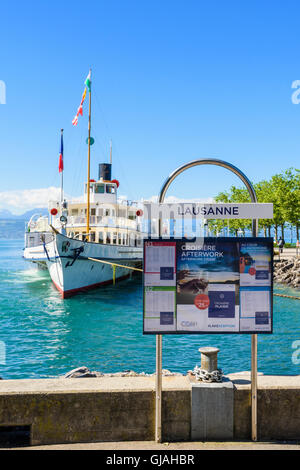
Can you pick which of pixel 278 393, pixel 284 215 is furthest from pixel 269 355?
pixel 284 215

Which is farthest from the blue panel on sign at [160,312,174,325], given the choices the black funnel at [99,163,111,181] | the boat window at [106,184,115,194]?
the black funnel at [99,163,111,181]

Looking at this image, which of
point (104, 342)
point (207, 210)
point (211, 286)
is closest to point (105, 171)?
point (104, 342)

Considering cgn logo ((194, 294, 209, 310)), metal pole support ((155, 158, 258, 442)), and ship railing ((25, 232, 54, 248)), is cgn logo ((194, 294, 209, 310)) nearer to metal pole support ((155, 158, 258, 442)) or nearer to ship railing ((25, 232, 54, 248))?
metal pole support ((155, 158, 258, 442))

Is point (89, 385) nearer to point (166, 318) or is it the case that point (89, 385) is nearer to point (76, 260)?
point (166, 318)

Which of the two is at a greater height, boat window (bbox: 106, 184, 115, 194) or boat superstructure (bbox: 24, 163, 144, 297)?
boat window (bbox: 106, 184, 115, 194)

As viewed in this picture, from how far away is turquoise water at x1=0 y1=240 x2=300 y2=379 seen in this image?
16109 mm

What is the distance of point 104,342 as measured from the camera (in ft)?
66.7

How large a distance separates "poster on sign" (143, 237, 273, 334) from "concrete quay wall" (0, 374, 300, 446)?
703 millimetres

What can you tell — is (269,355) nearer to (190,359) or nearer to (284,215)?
(190,359)

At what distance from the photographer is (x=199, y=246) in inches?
206

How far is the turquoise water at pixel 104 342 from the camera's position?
16109mm

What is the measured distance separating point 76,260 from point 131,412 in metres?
30.8

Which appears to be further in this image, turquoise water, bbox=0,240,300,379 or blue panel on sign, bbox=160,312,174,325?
turquoise water, bbox=0,240,300,379
